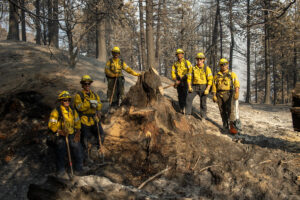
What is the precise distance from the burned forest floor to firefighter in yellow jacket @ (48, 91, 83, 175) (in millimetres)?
449

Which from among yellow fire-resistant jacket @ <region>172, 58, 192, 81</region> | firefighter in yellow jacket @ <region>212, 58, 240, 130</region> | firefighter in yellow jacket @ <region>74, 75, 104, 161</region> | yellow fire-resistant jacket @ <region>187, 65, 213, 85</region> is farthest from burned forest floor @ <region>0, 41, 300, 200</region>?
yellow fire-resistant jacket @ <region>172, 58, 192, 81</region>

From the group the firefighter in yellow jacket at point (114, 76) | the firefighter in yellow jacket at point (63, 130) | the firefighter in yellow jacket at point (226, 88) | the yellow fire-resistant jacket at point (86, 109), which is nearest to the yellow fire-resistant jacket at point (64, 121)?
the firefighter in yellow jacket at point (63, 130)

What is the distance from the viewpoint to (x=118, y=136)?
19.1 feet

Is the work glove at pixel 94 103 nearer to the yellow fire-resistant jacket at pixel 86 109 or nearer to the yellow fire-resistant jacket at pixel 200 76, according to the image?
the yellow fire-resistant jacket at pixel 86 109

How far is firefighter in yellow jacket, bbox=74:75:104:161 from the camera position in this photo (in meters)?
5.32

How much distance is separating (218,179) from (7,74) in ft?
25.3

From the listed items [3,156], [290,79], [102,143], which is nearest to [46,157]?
[3,156]

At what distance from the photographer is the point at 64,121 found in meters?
4.49

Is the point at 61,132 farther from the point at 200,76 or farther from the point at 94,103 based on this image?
the point at 200,76

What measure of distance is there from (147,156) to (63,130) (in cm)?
196

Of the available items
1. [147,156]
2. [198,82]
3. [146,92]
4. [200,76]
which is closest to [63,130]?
[147,156]

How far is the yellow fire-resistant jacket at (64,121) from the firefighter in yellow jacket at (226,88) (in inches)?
166

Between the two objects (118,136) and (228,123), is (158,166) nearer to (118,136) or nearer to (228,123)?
(118,136)

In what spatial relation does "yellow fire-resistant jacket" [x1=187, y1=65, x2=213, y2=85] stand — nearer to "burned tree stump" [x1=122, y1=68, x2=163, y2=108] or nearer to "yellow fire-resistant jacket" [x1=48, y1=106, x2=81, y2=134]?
"burned tree stump" [x1=122, y1=68, x2=163, y2=108]
